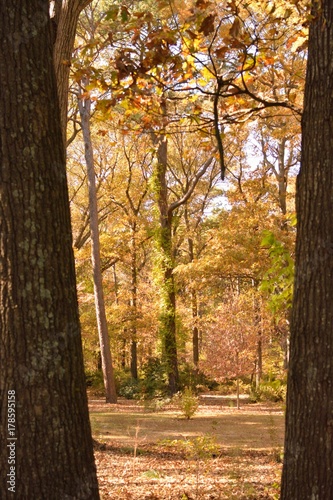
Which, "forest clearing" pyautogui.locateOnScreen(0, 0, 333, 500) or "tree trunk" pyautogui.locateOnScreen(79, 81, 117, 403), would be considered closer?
"forest clearing" pyautogui.locateOnScreen(0, 0, 333, 500)

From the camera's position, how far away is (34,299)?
2244 mm

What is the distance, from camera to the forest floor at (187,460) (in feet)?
15.7

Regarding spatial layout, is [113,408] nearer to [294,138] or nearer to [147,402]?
[147,402]

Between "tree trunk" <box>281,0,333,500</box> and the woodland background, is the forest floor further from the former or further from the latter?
the woodland background

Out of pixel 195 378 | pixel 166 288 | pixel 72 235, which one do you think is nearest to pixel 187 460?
pixel 72 235

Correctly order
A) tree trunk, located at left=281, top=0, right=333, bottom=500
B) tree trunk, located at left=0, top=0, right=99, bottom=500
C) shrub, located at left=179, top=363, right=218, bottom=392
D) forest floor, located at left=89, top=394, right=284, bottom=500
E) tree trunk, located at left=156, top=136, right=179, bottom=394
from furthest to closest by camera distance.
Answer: shrub, located at left=179, top=363, right=218, bottom=392 < tree trunk, located at left=156, top=136, right=179, bottom=394 < forest floor, located at left=89, top=394, right=284, bottom=500 < tree trunk, located at left=281, top=0, right=333, bottom=500 < tree trunk, located at left=0, top=0, right=99, bottom=500

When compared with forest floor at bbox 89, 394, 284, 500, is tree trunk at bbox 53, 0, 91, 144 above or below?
above

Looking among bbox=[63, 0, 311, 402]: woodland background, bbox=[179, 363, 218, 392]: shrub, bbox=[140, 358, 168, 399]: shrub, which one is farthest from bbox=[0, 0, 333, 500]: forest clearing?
bbox=[179, 363, 218, 392]: shrub

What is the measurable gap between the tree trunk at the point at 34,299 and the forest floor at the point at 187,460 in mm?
2263

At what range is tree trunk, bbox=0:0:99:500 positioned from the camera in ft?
7.22

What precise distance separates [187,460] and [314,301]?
508 centimetres

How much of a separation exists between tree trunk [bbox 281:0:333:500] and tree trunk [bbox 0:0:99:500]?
1114mm

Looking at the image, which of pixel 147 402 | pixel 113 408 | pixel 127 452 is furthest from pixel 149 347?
pixel 127 452

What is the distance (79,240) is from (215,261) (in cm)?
885
